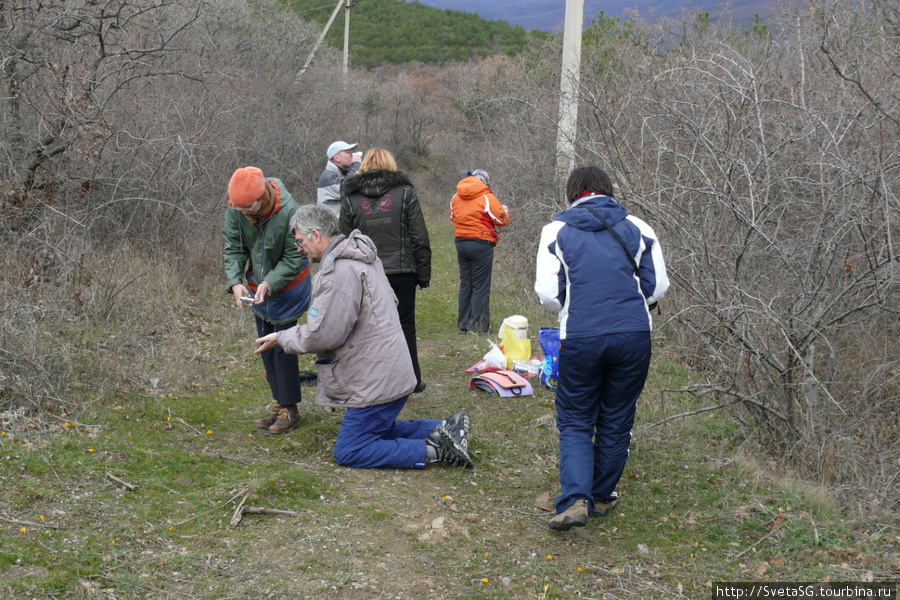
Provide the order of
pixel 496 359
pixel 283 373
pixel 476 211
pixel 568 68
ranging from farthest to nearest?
pixel 568 68, pixel 476 211, pixel 496 359, pixel 283 373

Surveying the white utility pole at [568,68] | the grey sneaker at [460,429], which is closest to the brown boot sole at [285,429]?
the grey sneaker at [460,429]

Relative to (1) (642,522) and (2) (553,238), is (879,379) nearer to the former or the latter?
(1) (642,522)

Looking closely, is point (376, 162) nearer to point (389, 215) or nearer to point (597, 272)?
point (389, 215)

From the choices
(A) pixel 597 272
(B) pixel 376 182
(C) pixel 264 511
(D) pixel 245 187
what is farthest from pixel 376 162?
(C) pixel 264 511

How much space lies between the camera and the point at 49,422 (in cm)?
462

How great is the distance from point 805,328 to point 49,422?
4.73 m

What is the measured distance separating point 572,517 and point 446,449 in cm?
110

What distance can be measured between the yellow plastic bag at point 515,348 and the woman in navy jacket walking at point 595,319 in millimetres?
2805

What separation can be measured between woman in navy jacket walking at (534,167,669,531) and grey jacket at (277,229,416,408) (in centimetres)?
102

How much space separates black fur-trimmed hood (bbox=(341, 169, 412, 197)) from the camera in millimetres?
5500

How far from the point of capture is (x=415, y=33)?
46.0 metres

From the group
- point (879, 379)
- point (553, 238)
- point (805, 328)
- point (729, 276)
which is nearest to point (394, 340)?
point (553, 238)

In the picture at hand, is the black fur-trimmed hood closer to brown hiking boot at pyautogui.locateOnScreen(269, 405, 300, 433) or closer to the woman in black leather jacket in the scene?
the woman in black leather jacket

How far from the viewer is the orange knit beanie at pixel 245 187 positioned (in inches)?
180
